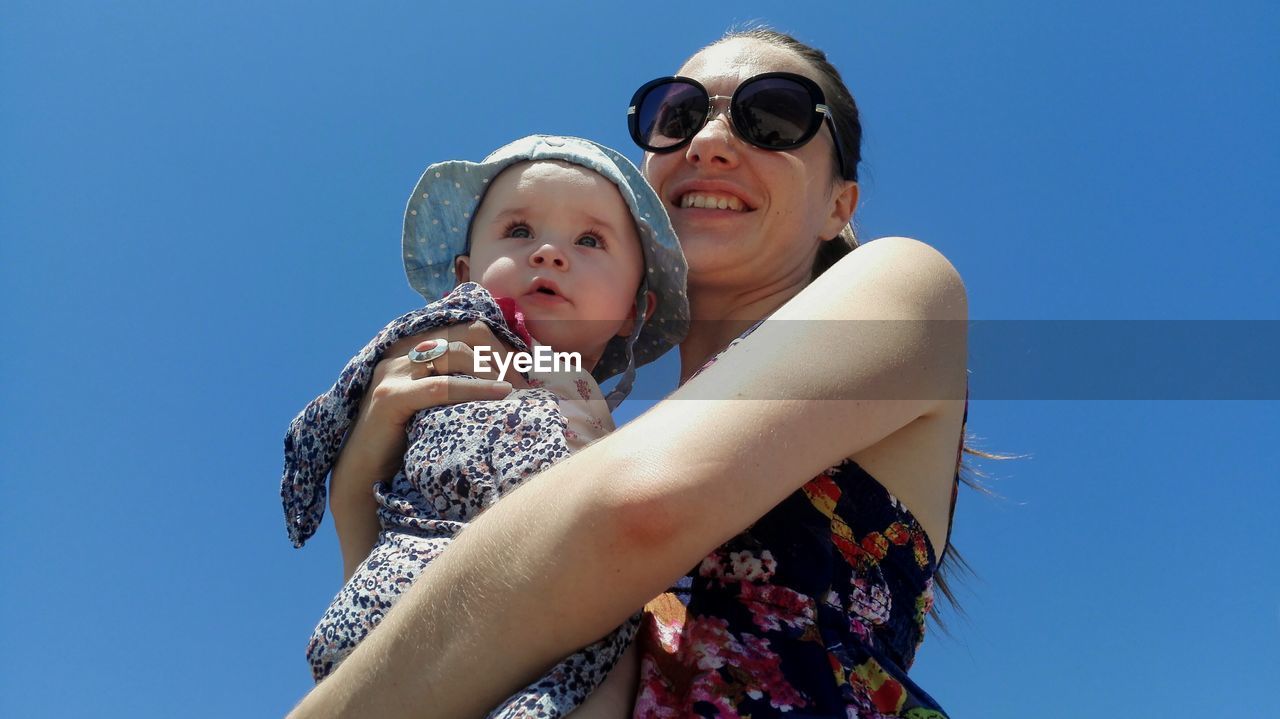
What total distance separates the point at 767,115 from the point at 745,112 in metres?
0.08

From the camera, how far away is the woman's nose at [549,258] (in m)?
3.46

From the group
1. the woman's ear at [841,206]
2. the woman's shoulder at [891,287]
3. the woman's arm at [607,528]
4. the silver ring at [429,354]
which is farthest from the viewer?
the woman's ear at [841,206]

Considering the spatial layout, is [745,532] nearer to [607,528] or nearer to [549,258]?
[607,528]

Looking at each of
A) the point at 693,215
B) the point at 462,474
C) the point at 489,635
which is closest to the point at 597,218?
the point at 693,215

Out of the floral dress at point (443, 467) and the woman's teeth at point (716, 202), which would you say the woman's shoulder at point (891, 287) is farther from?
the woman's teeth at point (716, 202)

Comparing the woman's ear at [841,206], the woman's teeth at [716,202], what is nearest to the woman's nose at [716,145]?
the woman's teeth at [716,202]

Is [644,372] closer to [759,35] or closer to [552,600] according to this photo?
[759,35]

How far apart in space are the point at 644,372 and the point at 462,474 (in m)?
1.63

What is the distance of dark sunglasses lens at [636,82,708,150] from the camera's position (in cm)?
425

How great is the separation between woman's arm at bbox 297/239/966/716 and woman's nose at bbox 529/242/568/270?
3.92ft

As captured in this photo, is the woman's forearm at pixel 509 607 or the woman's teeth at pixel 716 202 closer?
the woman's forearm at pixel 509 607

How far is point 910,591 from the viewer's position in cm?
269

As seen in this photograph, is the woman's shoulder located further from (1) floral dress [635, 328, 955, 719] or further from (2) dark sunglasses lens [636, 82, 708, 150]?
(2) dark sunglasses lens [636, 82, 708, 150]

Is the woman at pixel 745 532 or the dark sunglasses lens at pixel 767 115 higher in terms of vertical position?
the dark sunglasses lens at pixel 767 115
